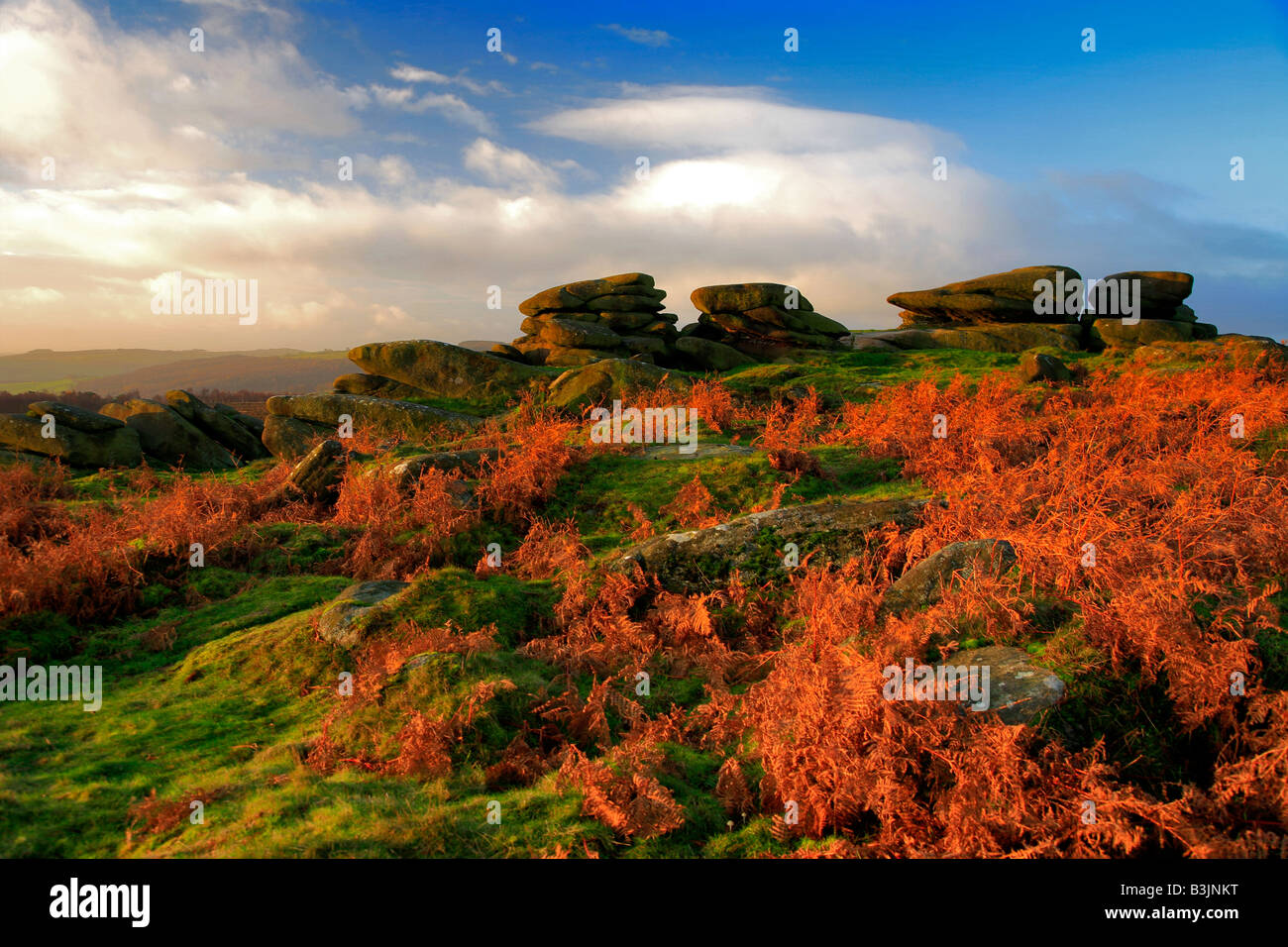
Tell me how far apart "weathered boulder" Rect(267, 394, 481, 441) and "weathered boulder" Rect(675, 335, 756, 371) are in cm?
1399

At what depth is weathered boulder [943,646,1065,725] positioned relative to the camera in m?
4.55

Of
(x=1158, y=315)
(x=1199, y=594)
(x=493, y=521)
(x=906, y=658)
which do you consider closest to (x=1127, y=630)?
(x=1199, y=594)

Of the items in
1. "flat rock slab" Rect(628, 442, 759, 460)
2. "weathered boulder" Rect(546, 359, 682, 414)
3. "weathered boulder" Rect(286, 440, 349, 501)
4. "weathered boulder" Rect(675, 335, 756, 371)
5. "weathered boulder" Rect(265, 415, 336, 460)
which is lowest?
"weathered boulder" Rect(286, 440, 349, 501)

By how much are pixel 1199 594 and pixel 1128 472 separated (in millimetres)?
3854

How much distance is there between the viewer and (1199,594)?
5.22 metres

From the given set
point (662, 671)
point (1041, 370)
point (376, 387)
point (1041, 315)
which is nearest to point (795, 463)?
point (662, 671)

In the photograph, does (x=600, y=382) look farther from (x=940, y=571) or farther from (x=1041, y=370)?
(x=940, y=571)

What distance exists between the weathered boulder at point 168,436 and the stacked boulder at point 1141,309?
37.8 metres

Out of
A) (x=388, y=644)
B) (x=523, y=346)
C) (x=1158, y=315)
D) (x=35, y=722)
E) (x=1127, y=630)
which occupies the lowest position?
(x=35, y=722)

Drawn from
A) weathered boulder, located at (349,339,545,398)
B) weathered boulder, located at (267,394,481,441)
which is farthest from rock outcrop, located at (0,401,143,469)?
weathered boulder, located at (349,339,545,398)

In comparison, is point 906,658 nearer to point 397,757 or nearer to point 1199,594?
point 1199,594

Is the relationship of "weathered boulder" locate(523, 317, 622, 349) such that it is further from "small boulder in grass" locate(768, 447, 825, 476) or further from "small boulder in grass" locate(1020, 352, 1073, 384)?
"small boulder in grass" locate(768, 447, 825, 476)

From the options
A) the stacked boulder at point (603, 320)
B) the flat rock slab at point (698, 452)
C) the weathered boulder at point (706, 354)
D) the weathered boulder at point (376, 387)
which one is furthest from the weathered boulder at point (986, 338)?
the flat rock slab at point (698, 452)
